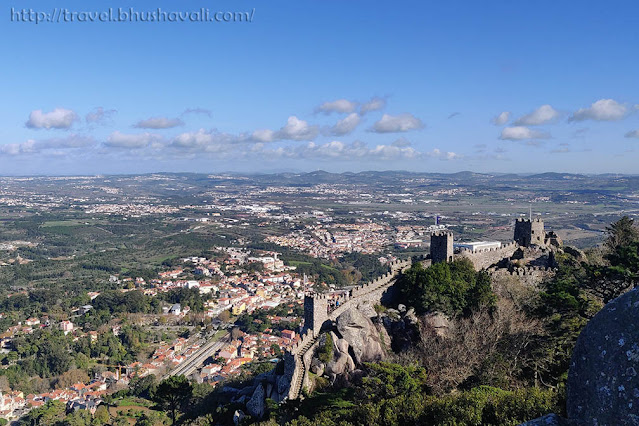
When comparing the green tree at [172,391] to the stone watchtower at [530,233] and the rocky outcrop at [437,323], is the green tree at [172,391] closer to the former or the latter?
the rocky outcrop at [437,323]

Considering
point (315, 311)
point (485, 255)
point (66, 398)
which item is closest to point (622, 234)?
point (485, 255)

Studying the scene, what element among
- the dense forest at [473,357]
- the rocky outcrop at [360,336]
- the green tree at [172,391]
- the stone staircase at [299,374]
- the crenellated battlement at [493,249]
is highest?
the crenellated battlement at [493,249]

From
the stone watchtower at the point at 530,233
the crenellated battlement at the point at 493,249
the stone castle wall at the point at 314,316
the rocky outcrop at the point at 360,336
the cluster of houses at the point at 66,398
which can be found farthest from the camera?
the cluster of houses at the point at 66,398

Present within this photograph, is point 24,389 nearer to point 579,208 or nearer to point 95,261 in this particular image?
point 95,261

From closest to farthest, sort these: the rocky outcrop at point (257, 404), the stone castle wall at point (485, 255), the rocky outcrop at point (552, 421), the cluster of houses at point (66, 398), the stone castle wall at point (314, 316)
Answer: the rocky outcrop at point (552, 421) < the stone castle wall at point (314, 316) < the rocky outcrop at point (257, 404) < the stone castle wall at point (485, 255) < the cluster of houses at point (66, 398)

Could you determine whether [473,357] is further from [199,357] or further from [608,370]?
[199,357]

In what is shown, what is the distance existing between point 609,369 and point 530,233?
28848mm

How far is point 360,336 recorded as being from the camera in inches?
855

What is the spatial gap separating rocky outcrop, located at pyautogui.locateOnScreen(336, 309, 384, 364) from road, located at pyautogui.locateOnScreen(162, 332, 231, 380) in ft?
88.1

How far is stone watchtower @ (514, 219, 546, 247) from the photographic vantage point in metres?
30.6

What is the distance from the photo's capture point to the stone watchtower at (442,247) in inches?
1068

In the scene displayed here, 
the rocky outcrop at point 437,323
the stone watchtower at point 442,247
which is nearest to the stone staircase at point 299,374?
the rocky outcrop at point 437,323

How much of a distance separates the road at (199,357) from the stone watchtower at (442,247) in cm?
2743

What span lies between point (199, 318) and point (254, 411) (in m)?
46.5
